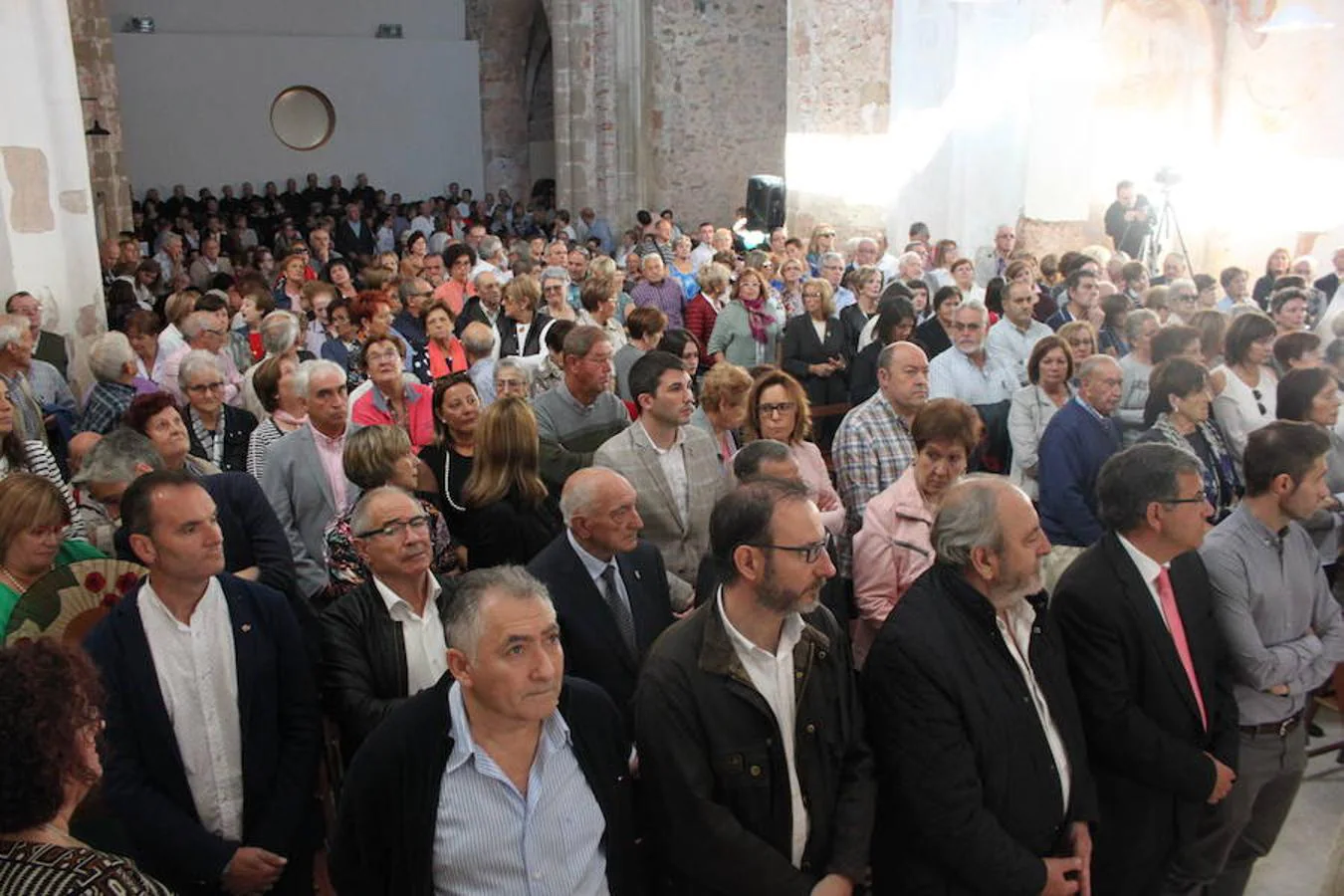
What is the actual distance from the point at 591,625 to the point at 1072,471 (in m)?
2.54

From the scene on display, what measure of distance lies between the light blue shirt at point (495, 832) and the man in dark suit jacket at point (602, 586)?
0.83 metres

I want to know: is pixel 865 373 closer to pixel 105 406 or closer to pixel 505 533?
pixel 505 533

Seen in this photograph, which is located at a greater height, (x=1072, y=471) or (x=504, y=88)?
(x=504, y=88)

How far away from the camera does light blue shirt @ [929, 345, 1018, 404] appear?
6.38 meters

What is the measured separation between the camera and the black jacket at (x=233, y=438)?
530cm

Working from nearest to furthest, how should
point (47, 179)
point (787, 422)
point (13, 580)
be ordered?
point (13, 580), point (787, 422), point (47, 179)

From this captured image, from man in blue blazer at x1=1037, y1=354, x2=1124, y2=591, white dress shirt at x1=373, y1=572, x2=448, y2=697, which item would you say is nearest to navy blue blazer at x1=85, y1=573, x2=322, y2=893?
white dress shirt at x1=373, y1=572, x2=448, y2=697

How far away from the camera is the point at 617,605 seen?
3.53 metres

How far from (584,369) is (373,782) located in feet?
9.87

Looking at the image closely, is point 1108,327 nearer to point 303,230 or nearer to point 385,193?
point 303,230

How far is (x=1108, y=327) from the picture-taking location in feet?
24.9

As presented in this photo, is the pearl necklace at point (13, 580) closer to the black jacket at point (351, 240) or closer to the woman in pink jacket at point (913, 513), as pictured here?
the woman in pink jacket at point (913, 513)

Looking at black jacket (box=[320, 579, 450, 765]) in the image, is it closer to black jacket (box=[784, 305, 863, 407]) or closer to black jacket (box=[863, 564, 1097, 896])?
black jacket (box=[863, 564, 1097, 896])

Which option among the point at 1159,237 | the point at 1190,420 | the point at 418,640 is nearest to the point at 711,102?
the point at 1159,237
